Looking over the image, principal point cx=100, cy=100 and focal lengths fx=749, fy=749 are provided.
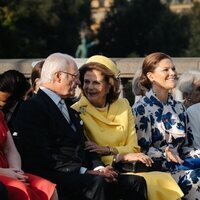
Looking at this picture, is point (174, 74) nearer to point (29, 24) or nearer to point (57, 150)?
point (57, 150)

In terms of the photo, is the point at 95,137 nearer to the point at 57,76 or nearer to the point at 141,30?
the point at 57,76

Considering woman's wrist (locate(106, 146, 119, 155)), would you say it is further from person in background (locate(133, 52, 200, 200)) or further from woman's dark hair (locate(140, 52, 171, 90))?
woman's dark hair (locate(140, 52, 171, 90))

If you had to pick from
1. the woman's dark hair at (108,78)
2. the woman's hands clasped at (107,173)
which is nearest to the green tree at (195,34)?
the woman's dark hair at (108,78)

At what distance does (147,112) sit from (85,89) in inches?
26.8

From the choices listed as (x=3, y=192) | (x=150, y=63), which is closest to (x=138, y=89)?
(x=150, y=63)

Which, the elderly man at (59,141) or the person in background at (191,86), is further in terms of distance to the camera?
the person in background at (191,86)

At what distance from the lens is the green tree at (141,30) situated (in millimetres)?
59875

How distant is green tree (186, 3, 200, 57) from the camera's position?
51.5m

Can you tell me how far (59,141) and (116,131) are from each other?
0.76 m

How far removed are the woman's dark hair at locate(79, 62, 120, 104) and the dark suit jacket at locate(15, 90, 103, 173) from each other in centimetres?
65

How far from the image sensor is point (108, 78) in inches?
249

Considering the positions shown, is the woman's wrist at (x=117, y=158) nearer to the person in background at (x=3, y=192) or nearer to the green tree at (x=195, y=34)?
the person in background at (x=3, y=192)

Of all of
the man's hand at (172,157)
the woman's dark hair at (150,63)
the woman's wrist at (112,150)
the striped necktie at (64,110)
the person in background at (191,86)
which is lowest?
the man's hand at (172,157)

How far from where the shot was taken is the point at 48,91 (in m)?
5.79
